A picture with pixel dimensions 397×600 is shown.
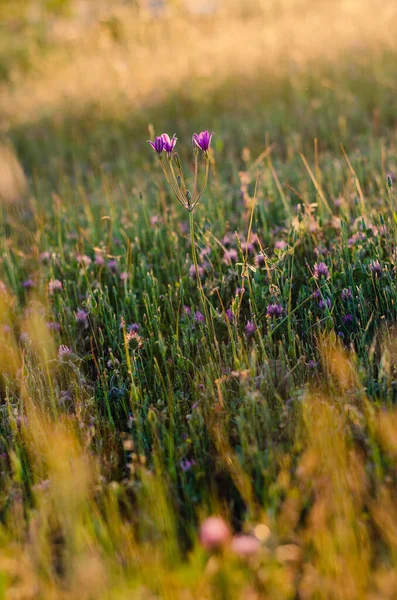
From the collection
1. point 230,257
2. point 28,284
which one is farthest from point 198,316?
point 28,284

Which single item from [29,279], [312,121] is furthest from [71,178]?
[29,279]

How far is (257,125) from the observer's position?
521 cm

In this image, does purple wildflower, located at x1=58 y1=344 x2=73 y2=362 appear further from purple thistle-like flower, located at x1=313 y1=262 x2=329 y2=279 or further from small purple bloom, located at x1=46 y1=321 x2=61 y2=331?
purple thistle-like flower, located at x1=313 y1=262 x2=329 y2=279

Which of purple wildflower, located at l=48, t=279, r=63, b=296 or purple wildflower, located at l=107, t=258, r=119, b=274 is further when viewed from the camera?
purple wildflower, located at l=107, t=258, r=119, b=274

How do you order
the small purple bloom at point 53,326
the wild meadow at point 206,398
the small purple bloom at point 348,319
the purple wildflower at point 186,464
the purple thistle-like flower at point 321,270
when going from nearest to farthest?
the wild meadow at point 206,398 < the purple wildflower at point 186,464 < the small purple bloom at point 348,319 < the purple thistle-like flower at point 321,270 < the small purple bloom at point 53,326

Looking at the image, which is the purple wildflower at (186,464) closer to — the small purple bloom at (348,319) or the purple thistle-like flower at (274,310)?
the purple thistle-like flower at (274,310)

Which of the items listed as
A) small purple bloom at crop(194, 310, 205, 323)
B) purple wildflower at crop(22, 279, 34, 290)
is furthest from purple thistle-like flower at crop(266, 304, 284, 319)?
purple wildflower at crop(22, 279, 34, 290)

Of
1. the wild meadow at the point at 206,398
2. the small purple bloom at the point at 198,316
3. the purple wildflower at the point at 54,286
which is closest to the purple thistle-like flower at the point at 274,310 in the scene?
the wild meadow at the point at 206,398

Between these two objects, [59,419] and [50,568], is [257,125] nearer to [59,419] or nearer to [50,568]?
[59,419]

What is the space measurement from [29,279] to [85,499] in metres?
1.64

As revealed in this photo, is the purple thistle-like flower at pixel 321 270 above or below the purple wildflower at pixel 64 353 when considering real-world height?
above

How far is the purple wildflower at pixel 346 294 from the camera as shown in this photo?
2129mm

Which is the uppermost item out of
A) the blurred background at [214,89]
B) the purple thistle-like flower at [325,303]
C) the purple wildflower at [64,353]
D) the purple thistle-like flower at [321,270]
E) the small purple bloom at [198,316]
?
the blurred background at [214,89]

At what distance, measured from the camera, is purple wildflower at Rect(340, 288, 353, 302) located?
2.13 meters
